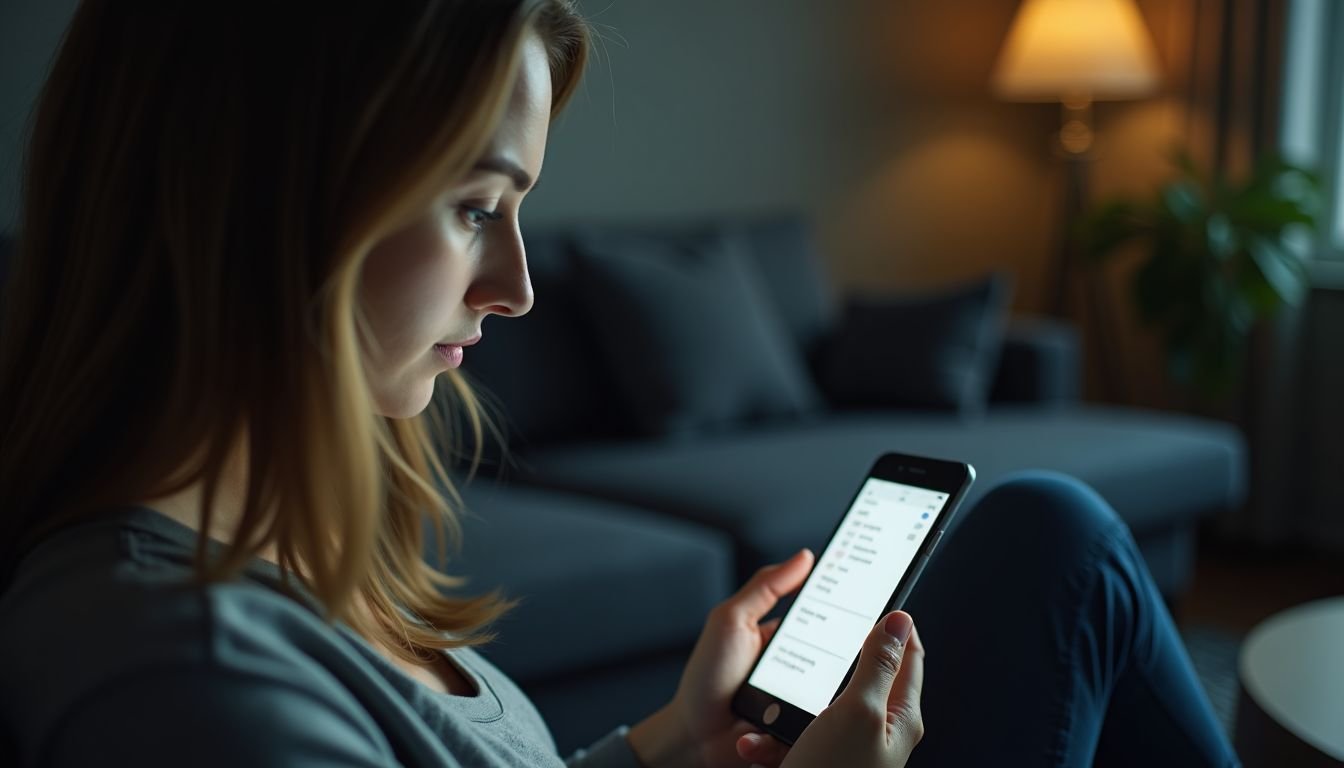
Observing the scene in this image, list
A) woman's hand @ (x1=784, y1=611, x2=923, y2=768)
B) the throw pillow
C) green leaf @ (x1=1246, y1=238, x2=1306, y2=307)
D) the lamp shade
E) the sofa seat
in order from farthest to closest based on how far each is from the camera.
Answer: the lamp shade, green leaf @ (x1=1246, y1=238, x2=1306, y2=307), the throw pillow, the sofa seat, woman's hand @ (x1=784, y1=611, x2=923, y2=768)

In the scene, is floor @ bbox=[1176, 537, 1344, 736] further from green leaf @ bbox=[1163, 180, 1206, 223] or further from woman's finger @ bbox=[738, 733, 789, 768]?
woman's finger @ bbox=[738, 733, 789, 768]

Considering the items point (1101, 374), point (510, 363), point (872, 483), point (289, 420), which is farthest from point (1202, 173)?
point (289, 420)

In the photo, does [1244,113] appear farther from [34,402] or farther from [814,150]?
[34,402]

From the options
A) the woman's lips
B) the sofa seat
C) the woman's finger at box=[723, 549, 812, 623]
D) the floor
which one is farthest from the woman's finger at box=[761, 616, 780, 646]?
the floor

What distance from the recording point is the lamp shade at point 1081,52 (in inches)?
131

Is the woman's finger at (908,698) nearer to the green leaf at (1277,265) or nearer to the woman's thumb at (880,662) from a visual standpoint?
the woman's thumb at (880,662)

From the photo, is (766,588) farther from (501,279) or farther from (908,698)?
(501,279)

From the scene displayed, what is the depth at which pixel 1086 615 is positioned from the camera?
0.97 metres

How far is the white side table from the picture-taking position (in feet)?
3.94

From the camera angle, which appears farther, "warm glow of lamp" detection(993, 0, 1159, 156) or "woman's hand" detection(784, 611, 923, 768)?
"warm glow of lamp" detection(993, 0, 1159, 156)

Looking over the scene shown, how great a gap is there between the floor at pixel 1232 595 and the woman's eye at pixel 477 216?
1.91 metres

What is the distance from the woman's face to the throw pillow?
2.17 m

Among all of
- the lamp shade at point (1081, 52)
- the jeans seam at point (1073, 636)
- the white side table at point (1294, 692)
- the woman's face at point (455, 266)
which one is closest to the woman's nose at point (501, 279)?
the woman's face at point (455, 266)

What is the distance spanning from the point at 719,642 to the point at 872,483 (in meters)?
0.20
